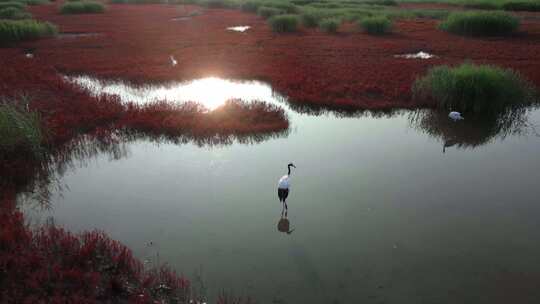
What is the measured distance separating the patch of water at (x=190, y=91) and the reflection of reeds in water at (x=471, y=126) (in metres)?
4.89

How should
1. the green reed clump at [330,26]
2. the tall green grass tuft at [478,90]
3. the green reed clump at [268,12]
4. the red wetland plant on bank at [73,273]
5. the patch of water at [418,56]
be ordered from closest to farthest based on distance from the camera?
1. the red wetland plant on bank at [73,273]
2. the tall green grass tuft at [478,90]
3. the patch of water at [418,56]
4. the green reed clump at [330,26]
5. the green reed clump at [268,12]

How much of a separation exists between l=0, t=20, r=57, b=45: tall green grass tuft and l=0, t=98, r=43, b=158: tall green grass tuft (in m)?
18.2

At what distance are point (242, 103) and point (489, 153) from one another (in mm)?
7460

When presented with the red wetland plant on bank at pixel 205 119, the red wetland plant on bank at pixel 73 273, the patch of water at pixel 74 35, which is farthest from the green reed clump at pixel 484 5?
the red wetland plant on bank at pixel 73 273

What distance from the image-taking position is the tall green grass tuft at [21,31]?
2372 cm

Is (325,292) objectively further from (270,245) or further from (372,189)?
(372,189)

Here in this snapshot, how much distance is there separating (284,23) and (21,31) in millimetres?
16967

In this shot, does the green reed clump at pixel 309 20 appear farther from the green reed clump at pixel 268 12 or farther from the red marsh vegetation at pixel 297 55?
the green reed clump at pixel 268 12

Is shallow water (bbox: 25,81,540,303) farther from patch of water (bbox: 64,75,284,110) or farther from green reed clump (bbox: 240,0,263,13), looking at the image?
green reed clump (bbox: 240,0,263,13)

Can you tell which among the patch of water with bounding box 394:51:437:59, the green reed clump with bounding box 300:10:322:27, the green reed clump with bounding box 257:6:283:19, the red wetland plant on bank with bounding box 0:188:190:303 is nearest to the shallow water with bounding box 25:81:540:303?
the red wetland plant on bank with bounding box 0:188:190:303

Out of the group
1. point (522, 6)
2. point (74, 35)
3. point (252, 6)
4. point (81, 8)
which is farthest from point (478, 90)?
point (81, 8)

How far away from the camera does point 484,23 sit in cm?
2708

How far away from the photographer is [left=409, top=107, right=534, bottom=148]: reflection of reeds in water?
1137 centimetres

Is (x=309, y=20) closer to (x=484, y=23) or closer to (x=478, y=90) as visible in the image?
(x=484, y=23)
